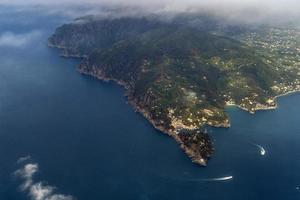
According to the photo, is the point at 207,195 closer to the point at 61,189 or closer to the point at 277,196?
the point at 277,196

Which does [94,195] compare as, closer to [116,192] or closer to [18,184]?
[116,192]

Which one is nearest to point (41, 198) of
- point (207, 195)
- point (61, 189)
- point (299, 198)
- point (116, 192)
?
point (61, 189)

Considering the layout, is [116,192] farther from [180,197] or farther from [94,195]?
[180,197]

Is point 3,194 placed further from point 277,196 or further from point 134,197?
point 277,196

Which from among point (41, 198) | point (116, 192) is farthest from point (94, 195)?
point (41, 198)

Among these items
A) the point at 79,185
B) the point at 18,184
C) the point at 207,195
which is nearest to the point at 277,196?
the point at 207,195
